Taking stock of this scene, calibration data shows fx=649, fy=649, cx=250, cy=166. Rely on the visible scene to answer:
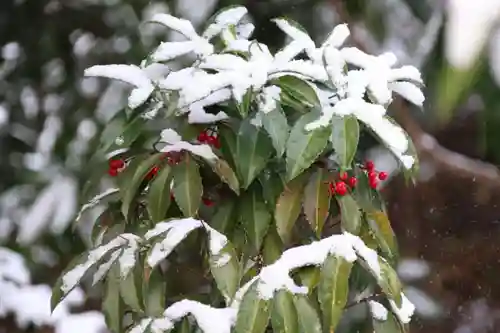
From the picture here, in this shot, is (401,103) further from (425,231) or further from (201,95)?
(201,95)

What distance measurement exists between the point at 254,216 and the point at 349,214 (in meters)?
0.11

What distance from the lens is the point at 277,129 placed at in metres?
0.71

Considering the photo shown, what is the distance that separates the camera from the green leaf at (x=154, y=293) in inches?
28.8

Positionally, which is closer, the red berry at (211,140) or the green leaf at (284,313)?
the green leaf at (284,313)

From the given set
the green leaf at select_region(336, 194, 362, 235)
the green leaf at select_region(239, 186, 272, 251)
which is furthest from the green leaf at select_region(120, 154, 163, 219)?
the green leaf at select_region(336, 194, 362, 235)

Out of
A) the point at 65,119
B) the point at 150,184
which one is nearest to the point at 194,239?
the point at 150,184

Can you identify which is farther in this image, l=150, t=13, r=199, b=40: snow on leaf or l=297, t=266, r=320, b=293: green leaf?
l=150, t=13, r=199, b=40: snow on leaf

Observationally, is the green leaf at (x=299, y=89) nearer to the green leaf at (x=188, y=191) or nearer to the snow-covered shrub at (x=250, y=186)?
the snow-covered shrub at (x=250, y=186)

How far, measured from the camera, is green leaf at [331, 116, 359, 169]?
0.66 m

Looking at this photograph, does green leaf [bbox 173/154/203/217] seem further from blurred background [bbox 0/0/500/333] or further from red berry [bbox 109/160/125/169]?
blurred background [bbox 0/0/500/333]

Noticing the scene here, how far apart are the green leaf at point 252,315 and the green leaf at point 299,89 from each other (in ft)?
0.74

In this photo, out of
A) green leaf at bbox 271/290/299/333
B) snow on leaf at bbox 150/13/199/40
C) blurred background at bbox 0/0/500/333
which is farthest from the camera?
blurred background at bbox 0/0/500/333

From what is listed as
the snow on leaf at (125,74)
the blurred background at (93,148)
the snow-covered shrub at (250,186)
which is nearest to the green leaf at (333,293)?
the snow-covered shrub at (250,186)

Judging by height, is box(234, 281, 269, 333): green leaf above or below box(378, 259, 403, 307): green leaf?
below
